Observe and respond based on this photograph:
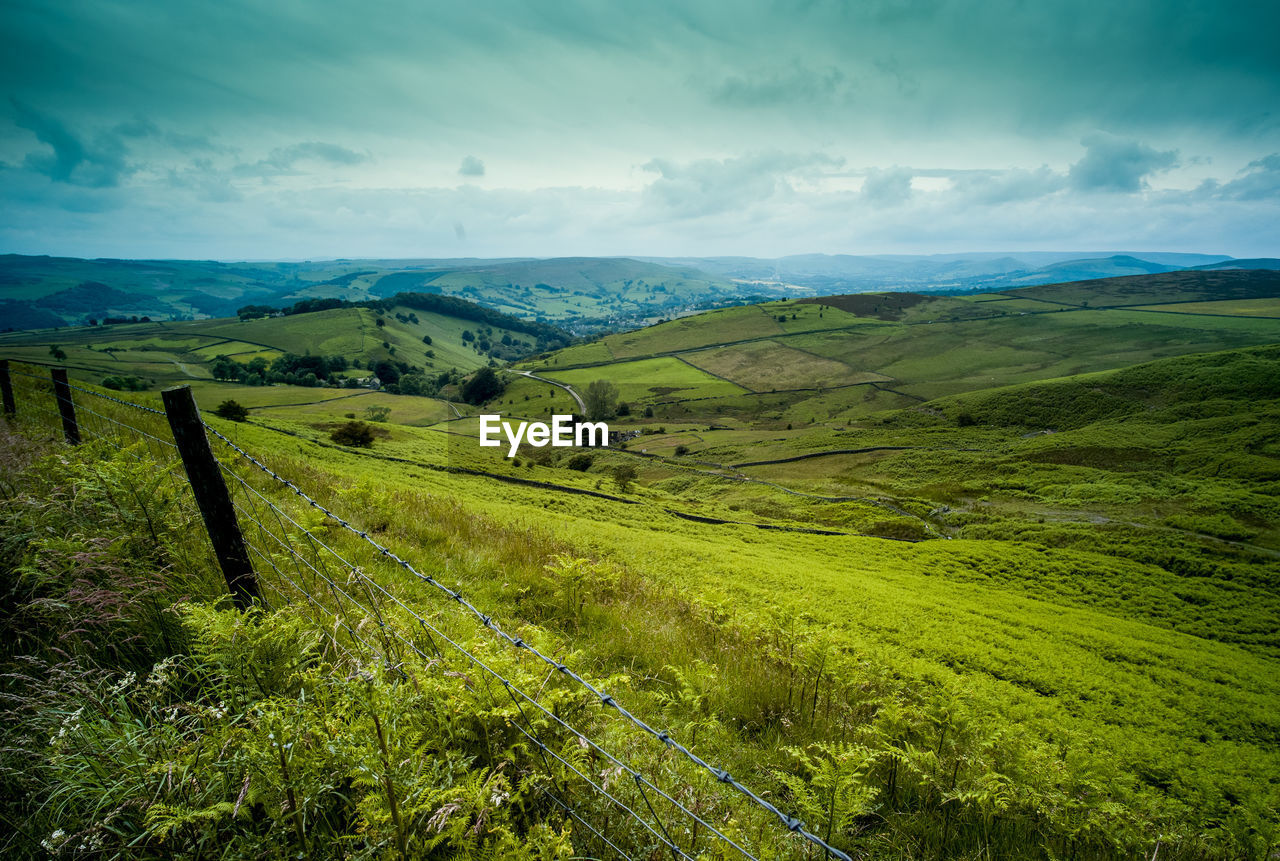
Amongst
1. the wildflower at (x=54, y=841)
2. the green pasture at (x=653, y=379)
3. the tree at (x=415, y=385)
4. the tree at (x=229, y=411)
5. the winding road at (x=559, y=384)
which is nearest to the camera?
the wildflower at (x=54, y=841)

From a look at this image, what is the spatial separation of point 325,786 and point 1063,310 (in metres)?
218

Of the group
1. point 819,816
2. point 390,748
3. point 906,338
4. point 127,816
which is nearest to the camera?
point 127,816

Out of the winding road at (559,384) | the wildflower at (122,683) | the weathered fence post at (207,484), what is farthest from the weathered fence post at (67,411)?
the winding road at (559,384)

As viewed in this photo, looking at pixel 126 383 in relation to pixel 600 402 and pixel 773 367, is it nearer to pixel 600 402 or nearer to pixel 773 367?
pixel 600 402

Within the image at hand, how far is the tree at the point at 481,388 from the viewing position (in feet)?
434

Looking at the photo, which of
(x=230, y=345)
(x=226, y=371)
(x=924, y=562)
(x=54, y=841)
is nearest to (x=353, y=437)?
(x=924, y=562)

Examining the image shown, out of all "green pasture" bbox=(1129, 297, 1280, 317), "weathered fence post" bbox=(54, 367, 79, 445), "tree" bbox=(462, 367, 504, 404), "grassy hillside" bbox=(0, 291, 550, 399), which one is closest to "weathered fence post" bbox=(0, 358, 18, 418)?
"weathered fence post" bbox=(54, 367, 79, 445)

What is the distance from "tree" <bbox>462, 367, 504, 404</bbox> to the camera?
13238cm

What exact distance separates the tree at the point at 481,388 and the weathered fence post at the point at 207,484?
132536 mm

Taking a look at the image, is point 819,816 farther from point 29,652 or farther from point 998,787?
point 29,652

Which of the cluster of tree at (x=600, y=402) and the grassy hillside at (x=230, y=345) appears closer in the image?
the cluster of tree at (x=600, y=402)

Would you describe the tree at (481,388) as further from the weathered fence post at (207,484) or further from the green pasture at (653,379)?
the weathered fence post at (207,484)

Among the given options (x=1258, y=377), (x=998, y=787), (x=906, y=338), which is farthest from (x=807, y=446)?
(x=906, y=338)

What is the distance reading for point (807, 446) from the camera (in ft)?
259
